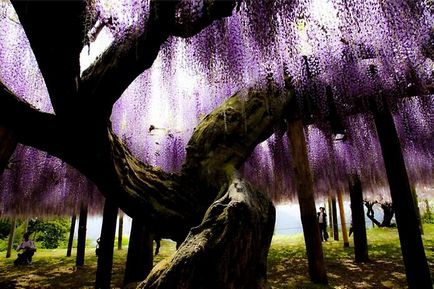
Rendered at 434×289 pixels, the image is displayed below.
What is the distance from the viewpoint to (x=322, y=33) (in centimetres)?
502

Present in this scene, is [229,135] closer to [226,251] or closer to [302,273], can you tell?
[226,251]

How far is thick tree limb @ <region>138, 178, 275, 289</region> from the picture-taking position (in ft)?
7.12

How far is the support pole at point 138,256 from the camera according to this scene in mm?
5359

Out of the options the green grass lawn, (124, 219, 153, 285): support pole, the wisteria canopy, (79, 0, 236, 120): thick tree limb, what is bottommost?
the green grass lawn

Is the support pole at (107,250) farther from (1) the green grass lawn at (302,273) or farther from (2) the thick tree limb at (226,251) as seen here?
(2) the thick tree limb at (226,251)

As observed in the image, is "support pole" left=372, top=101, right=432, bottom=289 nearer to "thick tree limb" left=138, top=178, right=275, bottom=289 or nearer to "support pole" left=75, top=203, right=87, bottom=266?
"thick tree limb" left=138, top=178, right=275, bottom=289

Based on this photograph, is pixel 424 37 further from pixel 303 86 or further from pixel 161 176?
pixel 161 176

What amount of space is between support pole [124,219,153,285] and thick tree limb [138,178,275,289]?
10.3 ft

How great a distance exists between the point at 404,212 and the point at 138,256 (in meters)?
4.16

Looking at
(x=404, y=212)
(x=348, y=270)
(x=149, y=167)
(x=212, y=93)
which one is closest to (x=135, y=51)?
(x=149, y=167)

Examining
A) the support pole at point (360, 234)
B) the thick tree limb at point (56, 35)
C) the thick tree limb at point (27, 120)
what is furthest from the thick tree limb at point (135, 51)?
the support pole at point (360, 234)

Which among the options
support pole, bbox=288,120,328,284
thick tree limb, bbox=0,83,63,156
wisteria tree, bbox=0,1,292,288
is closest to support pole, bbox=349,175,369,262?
support pole, bbox=288,120,328,284

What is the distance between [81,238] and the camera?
1063 centimetres

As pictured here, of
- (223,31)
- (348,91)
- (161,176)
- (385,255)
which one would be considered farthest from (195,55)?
(385,255)
